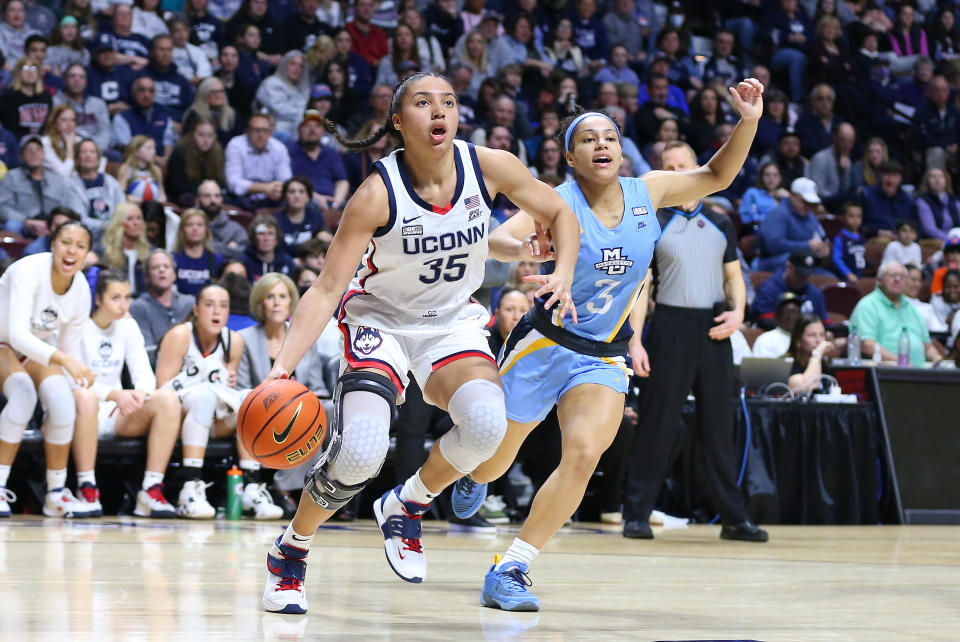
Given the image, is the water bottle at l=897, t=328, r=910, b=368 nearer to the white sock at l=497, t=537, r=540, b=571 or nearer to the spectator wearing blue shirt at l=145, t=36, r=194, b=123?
the white sock at l=497, t=537, r=540, b=571

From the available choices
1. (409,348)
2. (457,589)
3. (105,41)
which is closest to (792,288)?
(105,41)

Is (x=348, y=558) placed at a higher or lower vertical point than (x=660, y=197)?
lower

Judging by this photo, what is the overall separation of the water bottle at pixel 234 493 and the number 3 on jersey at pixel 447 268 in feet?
14.0

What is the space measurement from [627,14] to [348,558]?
11484 mm

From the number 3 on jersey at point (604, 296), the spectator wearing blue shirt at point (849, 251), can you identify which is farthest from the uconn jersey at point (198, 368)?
the spectator wearing blue shirt at point (849, 251)

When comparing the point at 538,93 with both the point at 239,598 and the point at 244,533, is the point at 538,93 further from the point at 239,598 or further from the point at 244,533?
the point at 239,598

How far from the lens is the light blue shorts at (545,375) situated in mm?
4551

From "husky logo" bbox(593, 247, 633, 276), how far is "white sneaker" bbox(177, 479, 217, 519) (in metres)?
3.98

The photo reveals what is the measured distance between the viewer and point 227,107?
1170cm

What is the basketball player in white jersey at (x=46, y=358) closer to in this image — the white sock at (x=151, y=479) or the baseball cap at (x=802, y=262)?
the white sock at (x=151, y=479)

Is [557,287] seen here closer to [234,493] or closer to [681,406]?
[681,406]

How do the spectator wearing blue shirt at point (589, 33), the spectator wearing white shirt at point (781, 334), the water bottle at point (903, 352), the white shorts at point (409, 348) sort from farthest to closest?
the spectator wearing blue shirt at point (589, 33) → the spectator wearing white shirt at point (781, 334) → the water bottle at point (903, 352) → the white shorts at point (409, 348)

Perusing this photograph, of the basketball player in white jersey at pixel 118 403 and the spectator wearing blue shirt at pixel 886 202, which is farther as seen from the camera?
the spectator wearing blue shirt at pixel 886 202

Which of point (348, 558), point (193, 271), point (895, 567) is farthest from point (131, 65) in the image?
point (895, 567)
